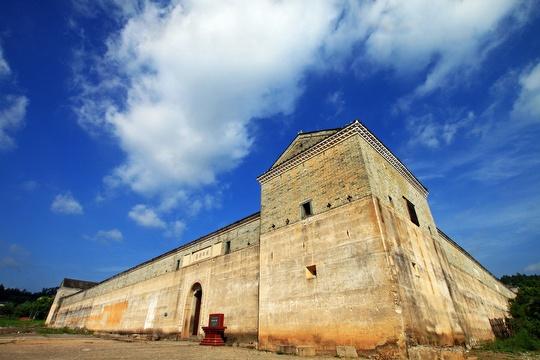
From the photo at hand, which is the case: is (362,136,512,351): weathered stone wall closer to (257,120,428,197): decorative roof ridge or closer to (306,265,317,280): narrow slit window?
(257,120,428,197): decorative roof ridge

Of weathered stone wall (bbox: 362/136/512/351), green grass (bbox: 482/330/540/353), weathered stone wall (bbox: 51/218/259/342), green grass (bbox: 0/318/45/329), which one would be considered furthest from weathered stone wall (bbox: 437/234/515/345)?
green grass (bbox: 0/318/45/329)

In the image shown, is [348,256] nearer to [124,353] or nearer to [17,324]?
[124,353]

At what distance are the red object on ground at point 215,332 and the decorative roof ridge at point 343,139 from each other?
22.5 feet

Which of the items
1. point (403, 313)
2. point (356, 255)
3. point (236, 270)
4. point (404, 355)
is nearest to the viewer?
point (404, 355)

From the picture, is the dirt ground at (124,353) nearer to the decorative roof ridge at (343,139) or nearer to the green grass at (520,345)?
the green grass at (520,345)

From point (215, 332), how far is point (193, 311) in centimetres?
453

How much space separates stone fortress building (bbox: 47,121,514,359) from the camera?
8422mm

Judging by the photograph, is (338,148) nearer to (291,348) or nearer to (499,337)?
(291,348)

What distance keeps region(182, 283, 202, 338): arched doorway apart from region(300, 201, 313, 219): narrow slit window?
864 centimetres

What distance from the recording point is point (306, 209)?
1184 cm

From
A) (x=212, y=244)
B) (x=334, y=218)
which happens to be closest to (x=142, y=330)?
(x=212, y=244)

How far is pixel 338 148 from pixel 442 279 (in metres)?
7.00

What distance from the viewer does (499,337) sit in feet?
57.0

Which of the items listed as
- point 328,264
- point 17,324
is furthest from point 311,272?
point 17,324
